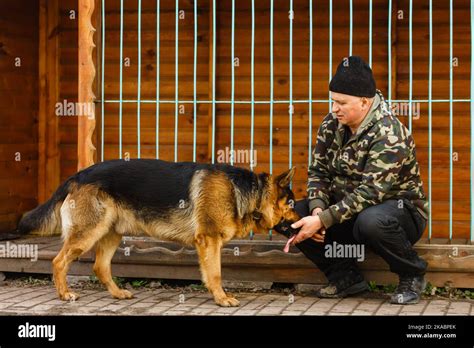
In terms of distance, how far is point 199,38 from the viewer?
894cm

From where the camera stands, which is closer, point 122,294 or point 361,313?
point 361,313

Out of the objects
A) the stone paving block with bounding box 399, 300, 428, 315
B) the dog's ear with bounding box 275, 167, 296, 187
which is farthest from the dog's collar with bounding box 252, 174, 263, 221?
the stone paving block with bounding box 399, 300, 428, 315

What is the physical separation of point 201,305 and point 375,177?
1630mm

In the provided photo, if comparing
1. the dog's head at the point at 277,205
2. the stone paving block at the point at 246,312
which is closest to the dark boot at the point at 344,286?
the dog's head at the point at 277,205

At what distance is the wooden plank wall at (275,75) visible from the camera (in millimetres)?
8508

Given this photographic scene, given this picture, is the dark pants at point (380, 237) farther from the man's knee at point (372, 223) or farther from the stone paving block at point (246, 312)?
the stone paving block at point (246, 312)

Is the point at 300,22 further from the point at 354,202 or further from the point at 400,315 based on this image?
the point at 400,315

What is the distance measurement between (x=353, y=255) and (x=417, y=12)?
3115 mm

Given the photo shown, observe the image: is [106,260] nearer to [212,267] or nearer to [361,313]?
[212,267]

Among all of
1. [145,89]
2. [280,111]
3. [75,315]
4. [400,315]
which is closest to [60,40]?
[145,89]

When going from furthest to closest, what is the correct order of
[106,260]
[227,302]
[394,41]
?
1. [394,41]
2. [106,260]
3. [227,302]

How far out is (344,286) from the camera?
6613 mm

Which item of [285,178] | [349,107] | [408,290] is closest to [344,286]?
[408,290]
